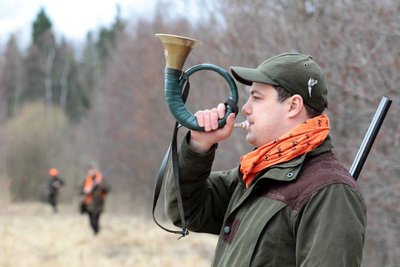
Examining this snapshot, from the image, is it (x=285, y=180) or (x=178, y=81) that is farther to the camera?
(x=178, y=81)

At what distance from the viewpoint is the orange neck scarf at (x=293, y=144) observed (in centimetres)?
256

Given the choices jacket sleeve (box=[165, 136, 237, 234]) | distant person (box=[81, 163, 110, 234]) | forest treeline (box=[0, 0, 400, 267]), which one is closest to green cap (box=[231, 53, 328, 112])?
jacket sleeve (box=[165, 136, 237, 234])

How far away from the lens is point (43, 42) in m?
43.6

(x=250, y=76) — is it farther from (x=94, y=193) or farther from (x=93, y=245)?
(x=93, y=245)

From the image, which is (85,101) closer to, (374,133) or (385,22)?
(385,22)

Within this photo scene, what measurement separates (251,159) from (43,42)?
42.4 metres

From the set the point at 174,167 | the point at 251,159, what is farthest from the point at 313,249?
the point at 174,167

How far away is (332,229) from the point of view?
2.29m

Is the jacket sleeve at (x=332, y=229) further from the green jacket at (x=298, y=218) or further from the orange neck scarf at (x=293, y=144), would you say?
the orange neck scarf at (x=293, y=144)

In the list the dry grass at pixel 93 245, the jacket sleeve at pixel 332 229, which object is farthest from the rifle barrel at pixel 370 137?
the dry grass at pixel 93 245

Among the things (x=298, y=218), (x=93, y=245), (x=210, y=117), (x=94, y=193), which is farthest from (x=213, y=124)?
(x=93, y=245)

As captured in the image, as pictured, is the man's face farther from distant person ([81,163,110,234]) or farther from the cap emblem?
distant person ([81,163,110,234])

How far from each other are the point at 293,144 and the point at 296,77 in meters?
0.26

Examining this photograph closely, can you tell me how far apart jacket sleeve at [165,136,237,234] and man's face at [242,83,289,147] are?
26 centimetres
